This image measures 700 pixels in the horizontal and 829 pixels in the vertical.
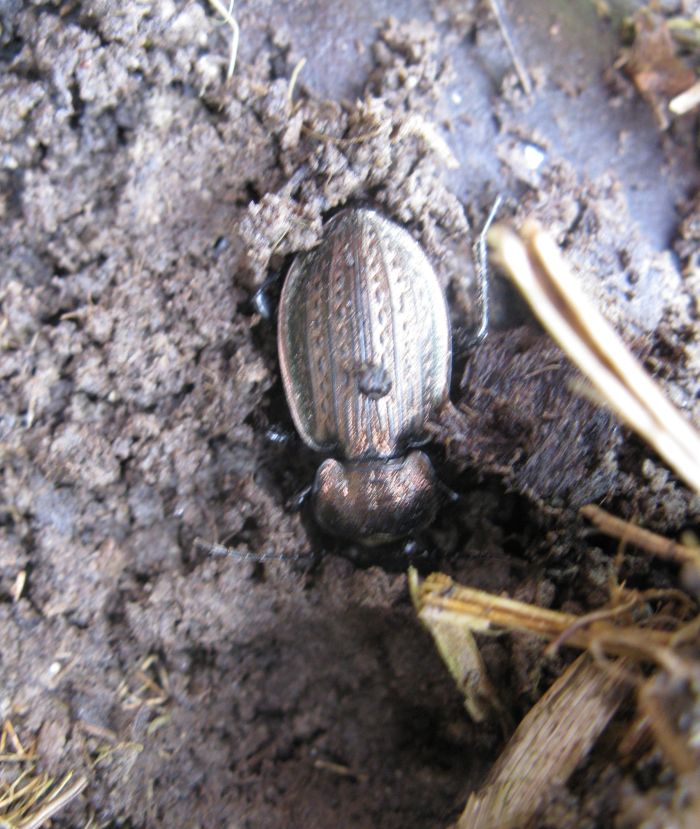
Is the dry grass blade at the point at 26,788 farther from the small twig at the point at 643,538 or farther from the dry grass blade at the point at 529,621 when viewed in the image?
the small twig at the point at 643,538

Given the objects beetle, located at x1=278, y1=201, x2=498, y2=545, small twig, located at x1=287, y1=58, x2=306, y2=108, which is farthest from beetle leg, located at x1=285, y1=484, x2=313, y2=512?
small twig, located at x1=287, y1=58, x2=306, y2=108

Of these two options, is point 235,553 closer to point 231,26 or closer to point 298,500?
point 298,500

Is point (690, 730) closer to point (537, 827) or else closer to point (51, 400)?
point (537, 827)

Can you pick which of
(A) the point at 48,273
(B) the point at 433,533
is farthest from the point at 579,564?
(A) the point at 48,273

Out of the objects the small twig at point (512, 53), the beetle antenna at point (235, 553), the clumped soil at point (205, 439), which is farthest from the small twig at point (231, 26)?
the beetle antenna at point (235, 553)

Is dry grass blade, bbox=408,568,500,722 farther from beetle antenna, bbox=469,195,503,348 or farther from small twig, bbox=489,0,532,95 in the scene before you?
small twig, bbox=489,0,532,95

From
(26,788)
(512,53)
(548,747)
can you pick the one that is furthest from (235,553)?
(512,53)
